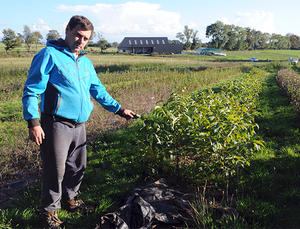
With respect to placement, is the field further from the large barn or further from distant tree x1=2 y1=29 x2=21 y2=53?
the large barn

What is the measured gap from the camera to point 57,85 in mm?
2508

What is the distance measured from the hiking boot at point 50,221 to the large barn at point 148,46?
76.2 metres

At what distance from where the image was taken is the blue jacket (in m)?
2.36

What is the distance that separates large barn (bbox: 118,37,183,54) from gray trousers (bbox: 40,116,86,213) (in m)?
75.8

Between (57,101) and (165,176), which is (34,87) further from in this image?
(165,176)

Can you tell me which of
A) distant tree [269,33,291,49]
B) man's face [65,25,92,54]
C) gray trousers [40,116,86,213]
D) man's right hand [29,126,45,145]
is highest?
distant tree [269,33,291,49]

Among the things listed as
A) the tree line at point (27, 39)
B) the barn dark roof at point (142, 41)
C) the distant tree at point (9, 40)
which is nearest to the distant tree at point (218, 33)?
the barn dark roof at point (142, 41)

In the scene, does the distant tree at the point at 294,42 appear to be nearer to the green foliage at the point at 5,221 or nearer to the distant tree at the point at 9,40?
the distant tree at the point at 9,40

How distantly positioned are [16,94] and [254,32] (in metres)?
126

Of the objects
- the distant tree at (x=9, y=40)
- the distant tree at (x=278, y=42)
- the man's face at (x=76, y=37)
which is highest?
the distant tree at (x=278, y=42)

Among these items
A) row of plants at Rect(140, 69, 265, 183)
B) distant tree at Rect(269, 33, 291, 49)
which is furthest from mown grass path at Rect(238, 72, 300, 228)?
distant tree at Rect(269, 33, 291, 49)

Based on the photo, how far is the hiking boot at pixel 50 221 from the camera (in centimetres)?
273

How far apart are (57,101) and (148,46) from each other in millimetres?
80503

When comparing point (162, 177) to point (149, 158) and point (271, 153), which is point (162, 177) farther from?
point (271, 153)
